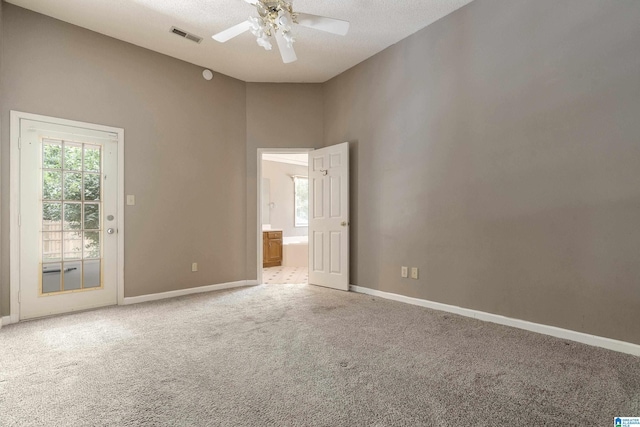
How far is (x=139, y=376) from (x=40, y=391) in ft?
1.67

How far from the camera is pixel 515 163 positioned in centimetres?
296

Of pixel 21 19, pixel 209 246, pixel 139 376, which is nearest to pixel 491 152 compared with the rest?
pixel 139 376

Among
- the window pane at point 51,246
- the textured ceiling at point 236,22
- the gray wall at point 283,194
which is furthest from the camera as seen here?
the gray wall at point 283,194

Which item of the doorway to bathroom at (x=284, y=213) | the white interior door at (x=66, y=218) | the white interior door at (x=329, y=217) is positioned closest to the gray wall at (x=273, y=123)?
the white interior door at (x=329, y=217)

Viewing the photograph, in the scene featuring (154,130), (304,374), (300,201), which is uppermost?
(154,130)

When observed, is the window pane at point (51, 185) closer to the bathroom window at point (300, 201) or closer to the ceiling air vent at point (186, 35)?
the ceiling air vent at point (186, 35)

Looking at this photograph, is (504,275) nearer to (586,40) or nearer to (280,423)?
(586,40)

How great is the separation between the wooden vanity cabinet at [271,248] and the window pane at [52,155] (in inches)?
161

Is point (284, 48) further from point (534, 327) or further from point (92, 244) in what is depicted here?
point (534, 327)

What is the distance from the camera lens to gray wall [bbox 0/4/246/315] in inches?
130

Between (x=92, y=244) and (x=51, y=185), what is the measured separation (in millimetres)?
753

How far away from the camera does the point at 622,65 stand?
2395 mm

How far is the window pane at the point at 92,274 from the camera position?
→ 3686mm

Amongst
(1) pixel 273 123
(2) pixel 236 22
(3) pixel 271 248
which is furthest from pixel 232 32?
(3) pixel 271 248
